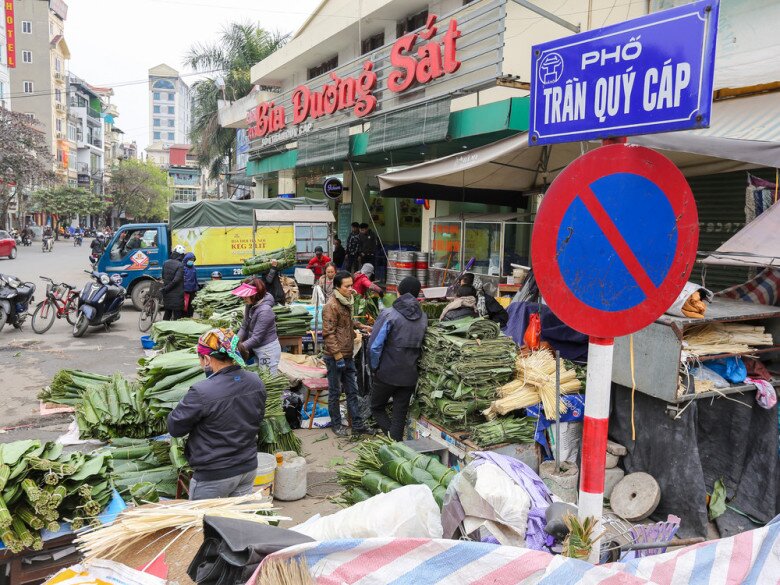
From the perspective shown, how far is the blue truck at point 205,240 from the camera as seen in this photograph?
15.4m

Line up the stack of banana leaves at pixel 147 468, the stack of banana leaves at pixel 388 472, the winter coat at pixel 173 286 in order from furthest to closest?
1. the winter coat at pixel 173 286
2. the stack of banana leaves at pixel 147 468
3. the stack of banana leaves at pixel 388 472

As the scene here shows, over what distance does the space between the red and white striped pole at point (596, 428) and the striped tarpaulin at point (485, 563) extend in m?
0.22

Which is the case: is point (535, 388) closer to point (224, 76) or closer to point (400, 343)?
point (400, 343)

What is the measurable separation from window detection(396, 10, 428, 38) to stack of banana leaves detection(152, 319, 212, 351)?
10.8m

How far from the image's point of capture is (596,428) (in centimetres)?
219

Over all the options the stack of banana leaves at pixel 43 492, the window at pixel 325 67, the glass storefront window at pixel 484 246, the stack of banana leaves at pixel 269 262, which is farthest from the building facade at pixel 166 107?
the stack of banana leaves at pixel 43 492

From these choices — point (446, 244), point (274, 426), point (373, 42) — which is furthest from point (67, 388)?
point (373, 42)

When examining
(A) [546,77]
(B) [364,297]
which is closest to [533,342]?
(A) [546,77]

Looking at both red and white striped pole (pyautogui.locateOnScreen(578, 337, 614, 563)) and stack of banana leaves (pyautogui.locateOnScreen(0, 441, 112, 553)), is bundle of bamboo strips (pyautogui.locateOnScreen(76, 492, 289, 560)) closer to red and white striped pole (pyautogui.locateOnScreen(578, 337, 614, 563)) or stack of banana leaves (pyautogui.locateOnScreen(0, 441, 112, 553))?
stack of banana leaves (pyautogui.locateOnScreen(0, 441, 112, 553))

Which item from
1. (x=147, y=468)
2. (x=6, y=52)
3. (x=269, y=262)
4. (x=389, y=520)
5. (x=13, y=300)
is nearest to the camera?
(x=389, y=520)

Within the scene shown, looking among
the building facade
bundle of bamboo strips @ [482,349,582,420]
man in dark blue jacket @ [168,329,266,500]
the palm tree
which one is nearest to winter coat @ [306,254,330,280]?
bundle of bamboo strips @ [482,349,582,420]

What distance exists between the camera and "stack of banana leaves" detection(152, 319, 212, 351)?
8.33 m

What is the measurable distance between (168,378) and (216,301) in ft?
18.6

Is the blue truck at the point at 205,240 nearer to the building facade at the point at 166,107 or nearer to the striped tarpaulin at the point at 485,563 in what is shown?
the striped tarpaulin at the point at 485,563
